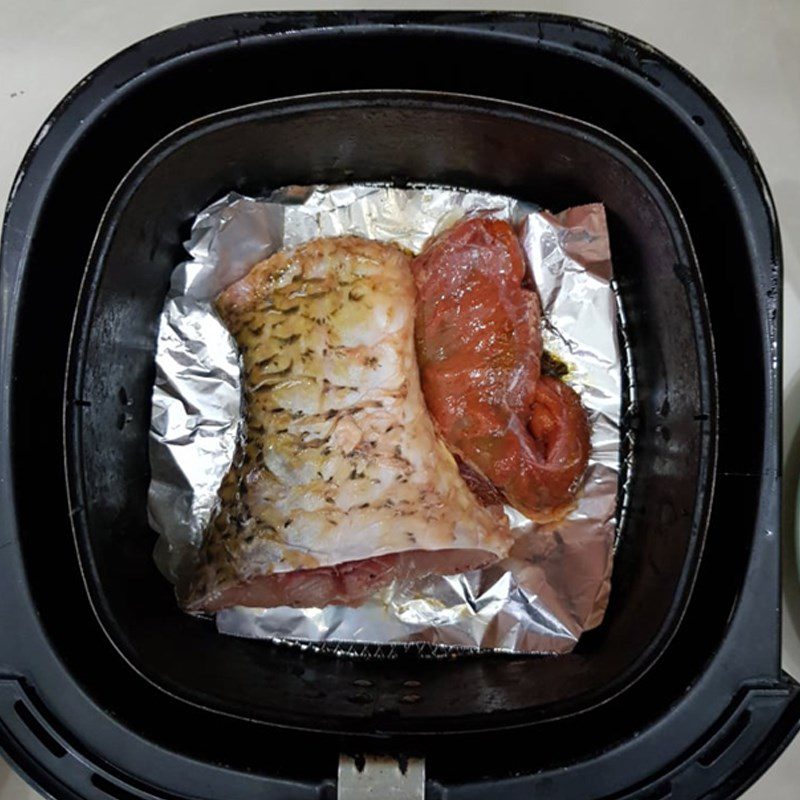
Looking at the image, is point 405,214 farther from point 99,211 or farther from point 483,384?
point 99,211

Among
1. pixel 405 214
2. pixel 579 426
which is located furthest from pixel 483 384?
pixel 405 214

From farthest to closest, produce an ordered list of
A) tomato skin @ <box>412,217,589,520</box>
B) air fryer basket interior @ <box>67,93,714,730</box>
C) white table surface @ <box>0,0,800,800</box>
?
1. white table surface @ <box>0,0,800,800</box>
2. tomato skin @ <box>412,217,589,520</box>
3. air fryer basket interior @ <box>67,93,714,730</box>

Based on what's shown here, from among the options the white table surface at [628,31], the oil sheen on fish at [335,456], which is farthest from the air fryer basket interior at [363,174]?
the white table surface at [628,31]

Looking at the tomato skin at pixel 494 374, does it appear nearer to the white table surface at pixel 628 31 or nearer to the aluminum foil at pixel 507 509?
the aluminum foil at pixel 507 509

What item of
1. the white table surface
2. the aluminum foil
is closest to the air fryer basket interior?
the aluminum foil

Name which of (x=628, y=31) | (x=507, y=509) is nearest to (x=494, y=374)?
(x=507, y=509)

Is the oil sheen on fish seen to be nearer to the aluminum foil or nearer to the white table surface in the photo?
the aluminum foil

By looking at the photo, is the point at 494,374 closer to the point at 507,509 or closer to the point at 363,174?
the point at 507,509
